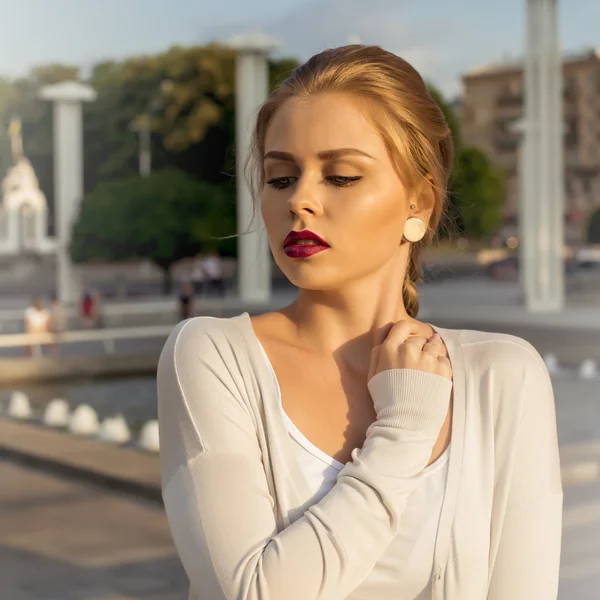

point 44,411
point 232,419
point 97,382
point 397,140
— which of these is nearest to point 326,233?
point 397,140

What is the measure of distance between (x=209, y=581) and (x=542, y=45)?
2542cm

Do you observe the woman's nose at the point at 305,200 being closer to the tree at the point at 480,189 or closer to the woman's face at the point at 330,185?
the woman's face at the point at 330,185

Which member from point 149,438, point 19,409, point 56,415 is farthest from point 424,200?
point 19,409

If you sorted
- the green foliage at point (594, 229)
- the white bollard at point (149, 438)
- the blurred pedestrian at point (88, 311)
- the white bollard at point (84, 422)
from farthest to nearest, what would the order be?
the green foliage at point (594, 229) → the blurred pedestrian at point (88, 311) → the white bollard at point (84, 422) → the white bollard at point (149, 438)

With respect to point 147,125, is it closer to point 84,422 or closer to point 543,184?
point 543,184

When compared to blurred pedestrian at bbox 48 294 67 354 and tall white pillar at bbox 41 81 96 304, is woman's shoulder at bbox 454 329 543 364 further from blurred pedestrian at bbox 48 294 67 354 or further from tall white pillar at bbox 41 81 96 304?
tall white pillar at bbox 41 81 96 304

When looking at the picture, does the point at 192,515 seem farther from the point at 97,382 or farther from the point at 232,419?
the point at 97,382

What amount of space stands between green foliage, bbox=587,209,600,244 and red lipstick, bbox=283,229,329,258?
185 ft

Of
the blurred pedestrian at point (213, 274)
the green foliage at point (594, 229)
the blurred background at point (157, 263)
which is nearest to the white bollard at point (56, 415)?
the blurred background at point (157, 263)

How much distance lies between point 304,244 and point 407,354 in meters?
0.17

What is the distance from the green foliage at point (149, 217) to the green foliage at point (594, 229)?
93.4 ft

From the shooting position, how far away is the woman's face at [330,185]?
4.75 ft

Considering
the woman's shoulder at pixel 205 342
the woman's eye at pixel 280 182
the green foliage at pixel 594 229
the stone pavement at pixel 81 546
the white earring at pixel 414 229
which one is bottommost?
the stone pavement at pixel 81 546

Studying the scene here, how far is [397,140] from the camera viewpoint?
1.46 metres
